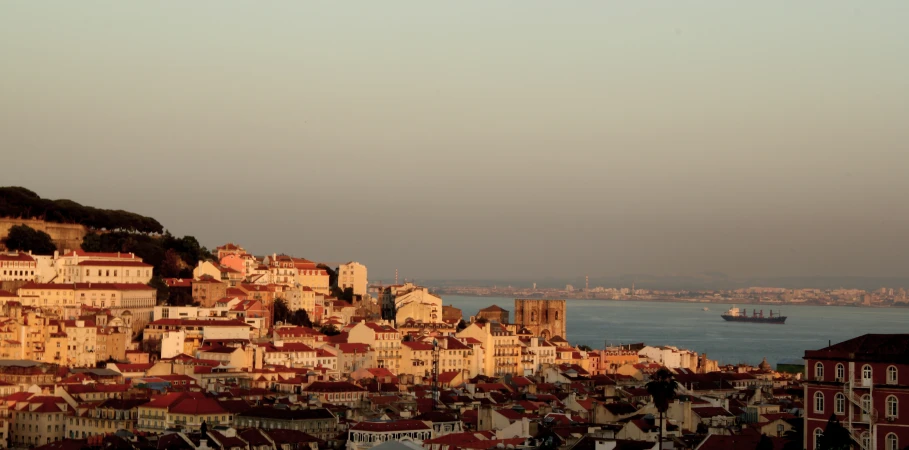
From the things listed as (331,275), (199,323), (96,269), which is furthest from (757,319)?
(199,323)

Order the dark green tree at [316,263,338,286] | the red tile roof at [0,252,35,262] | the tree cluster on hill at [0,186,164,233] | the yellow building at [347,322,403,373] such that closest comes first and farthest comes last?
1. the yellow building at [347,322,403,373]
2. the red tile roof at [0,252,35,262]
3. the tree cluster on hill at [0,186,164,233]
4. the dark green tree at [316,263,338,286]

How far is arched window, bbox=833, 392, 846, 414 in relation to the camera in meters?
27.2

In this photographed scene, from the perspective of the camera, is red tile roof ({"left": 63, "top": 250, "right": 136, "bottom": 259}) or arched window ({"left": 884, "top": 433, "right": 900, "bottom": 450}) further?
red tile roof ({"left": 63, "top": 250, "right": 136, "bottom": 259})

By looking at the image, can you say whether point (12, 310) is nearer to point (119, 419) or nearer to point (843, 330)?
point (119, 419)

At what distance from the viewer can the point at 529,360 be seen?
7012cm

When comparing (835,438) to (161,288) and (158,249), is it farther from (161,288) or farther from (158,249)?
(158,249)

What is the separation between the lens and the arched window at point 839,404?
2720 centimetres

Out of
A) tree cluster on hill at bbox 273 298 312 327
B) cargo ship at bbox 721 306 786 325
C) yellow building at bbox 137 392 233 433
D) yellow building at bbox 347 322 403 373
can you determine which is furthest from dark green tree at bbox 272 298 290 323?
cargo ship at bbox 721 306 786 325

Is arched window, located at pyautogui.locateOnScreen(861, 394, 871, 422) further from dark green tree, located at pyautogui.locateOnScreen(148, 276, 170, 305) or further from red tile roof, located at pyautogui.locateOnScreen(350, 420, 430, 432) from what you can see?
dark green tree, located at pyautogui.locateOnScreen(148, 276, 170, 305)

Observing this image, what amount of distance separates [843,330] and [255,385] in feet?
311

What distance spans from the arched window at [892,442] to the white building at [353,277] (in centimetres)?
6368

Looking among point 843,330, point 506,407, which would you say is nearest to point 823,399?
point 506,407

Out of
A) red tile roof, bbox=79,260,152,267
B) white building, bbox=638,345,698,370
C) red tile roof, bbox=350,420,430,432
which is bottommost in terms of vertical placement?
red tile roof, bbox=350,420,430,432

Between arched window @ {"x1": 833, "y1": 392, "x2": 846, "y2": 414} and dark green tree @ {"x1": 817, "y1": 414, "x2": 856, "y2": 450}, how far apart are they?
2.25 feet
